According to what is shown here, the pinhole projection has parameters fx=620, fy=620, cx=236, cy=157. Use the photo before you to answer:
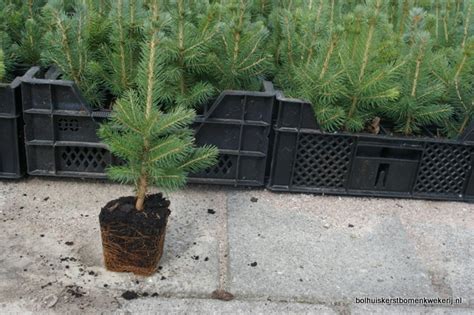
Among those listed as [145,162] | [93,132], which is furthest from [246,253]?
[93,132]

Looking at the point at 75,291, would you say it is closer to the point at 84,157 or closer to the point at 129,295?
the point at 129,295

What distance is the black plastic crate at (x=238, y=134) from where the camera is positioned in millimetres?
3922

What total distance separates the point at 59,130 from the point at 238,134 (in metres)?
1.14

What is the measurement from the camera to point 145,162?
3.10m

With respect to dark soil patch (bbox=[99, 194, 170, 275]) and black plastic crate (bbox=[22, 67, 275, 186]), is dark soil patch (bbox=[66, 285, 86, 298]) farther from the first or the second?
black plastic crate (bbox=[22, 67, 275, 186])

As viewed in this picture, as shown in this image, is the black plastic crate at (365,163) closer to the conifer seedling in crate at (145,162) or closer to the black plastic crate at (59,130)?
the conifer seedling in crate at (145,162)

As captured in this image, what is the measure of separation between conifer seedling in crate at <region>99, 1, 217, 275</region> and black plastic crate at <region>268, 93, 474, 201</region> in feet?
3.00

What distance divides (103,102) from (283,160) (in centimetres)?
126

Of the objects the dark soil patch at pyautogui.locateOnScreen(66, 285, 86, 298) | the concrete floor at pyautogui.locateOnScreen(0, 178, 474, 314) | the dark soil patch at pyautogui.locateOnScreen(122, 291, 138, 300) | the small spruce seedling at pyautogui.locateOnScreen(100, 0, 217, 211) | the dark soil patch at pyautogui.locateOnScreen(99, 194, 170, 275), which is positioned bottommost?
the dark soil patch at pyautogui.locateOnScreen(66, 285, 86, 298)

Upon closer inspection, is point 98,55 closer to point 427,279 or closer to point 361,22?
point 361,22

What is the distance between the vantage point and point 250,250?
360 cm

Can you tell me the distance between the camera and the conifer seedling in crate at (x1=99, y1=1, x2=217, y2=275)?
9.91ft

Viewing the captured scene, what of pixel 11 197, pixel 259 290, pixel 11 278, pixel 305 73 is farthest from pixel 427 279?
pixel 11 197

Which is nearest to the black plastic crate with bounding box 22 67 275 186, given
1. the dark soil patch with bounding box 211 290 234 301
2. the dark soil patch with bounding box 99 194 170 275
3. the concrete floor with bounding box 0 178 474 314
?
the concrete floor with bounding box 0 178 474 314
